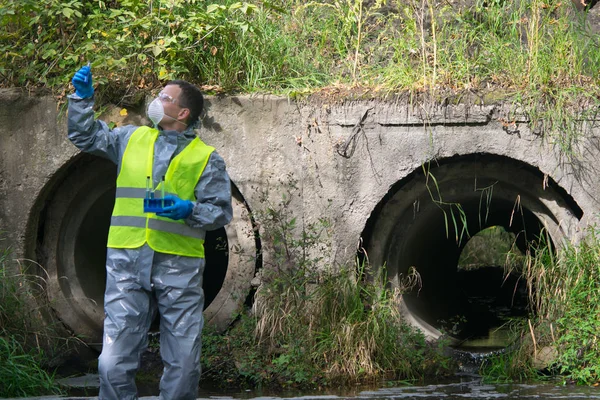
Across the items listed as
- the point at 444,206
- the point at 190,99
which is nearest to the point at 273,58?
the point at 444,206

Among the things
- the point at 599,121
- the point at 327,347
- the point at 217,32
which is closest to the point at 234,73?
the point at 217,32

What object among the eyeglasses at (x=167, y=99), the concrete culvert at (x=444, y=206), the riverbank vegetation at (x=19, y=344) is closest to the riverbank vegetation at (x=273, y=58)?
the concrete culvert at (x=444, y=206)

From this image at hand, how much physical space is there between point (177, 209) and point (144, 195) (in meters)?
0.28

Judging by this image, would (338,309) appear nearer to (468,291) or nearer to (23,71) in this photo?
(23,71)

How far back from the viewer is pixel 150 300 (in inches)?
174

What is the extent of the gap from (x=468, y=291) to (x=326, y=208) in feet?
22.8

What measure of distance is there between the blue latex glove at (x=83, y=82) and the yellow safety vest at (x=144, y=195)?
1.13 feet

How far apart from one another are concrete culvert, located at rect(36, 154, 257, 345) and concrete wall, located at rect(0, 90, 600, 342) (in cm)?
22

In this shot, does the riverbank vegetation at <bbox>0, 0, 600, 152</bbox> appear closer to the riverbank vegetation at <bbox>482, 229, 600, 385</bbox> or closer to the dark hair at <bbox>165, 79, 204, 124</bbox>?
the riverbank vegetation at <bbox>482, 229, 600, 385</bbox>

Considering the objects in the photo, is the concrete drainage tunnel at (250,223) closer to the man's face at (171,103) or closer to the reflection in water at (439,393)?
the reflection in water at (439,393)

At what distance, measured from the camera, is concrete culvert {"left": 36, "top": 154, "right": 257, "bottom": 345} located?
6828 millimetres

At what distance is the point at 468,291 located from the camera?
1306cm

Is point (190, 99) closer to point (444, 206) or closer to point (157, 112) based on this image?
point (157, 112)

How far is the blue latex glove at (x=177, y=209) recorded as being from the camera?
422cm
